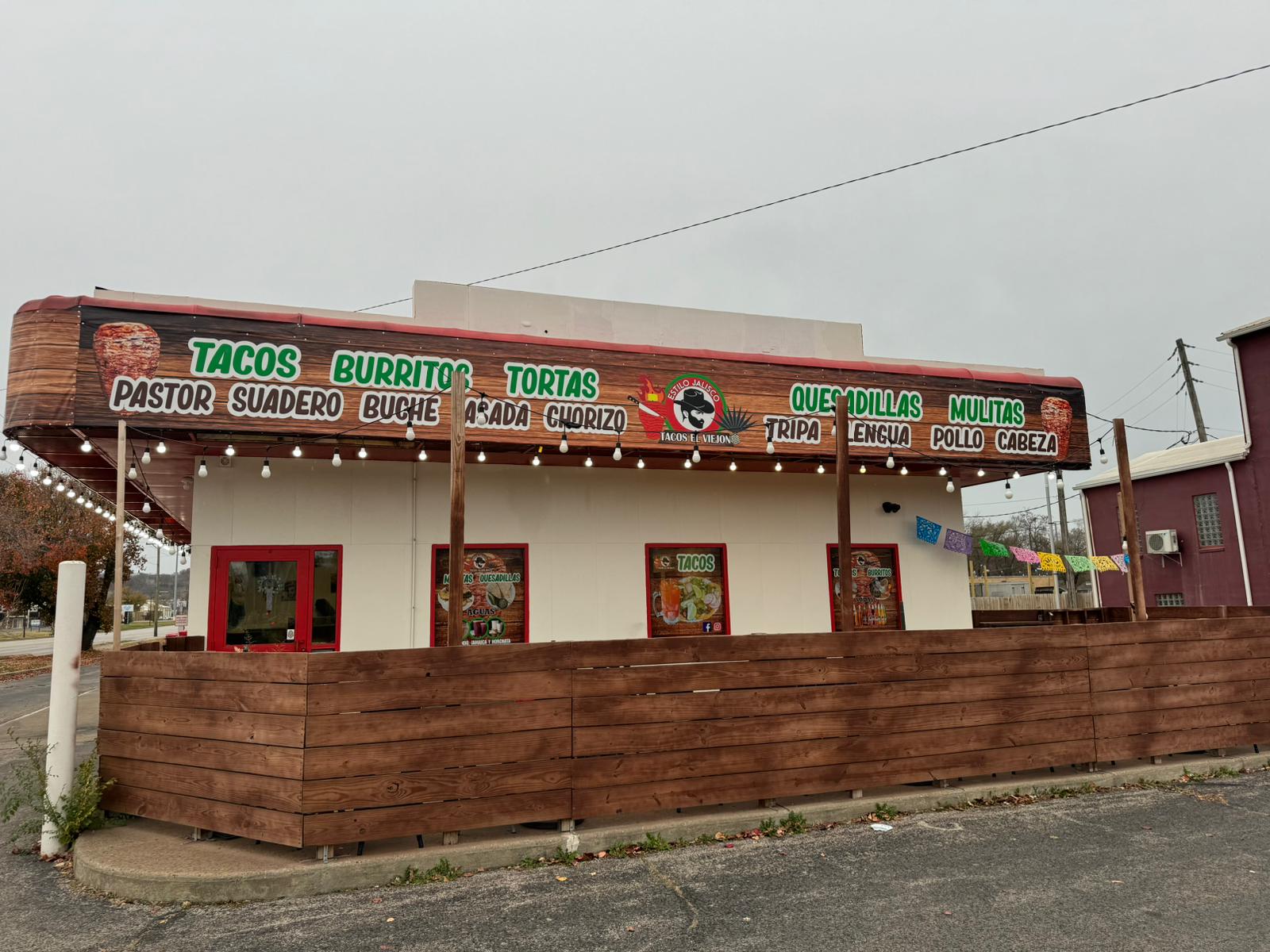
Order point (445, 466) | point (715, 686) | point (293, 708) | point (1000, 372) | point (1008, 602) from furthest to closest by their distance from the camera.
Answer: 1. point (1008, 602)
2. point (1000, 372)
3. point (445, 466)
4. point (715, 686)
5. point (293, 708)

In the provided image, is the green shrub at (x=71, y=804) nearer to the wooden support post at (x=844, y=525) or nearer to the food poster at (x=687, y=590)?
the food poster at (x=687, y=590)

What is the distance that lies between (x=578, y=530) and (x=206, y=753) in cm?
541

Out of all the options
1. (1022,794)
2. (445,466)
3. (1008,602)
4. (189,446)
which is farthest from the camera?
(1008,602)

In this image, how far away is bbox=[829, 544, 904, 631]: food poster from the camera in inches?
460

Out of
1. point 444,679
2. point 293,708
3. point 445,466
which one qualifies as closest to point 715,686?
point 444,679

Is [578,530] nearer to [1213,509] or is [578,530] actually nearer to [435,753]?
[435,753]

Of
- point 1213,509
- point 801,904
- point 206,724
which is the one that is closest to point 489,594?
point 206,724


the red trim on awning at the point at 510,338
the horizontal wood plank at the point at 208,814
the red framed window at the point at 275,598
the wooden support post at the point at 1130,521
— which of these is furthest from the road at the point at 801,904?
A: the red trim on awning at the point at 510,338

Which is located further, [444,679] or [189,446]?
[189,446]

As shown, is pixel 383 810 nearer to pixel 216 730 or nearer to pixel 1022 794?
pixel 216 730

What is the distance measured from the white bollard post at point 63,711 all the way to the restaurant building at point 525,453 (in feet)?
4.25

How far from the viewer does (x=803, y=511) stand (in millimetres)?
11445

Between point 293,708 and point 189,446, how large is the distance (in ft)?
15.6

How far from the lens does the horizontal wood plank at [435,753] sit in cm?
531
